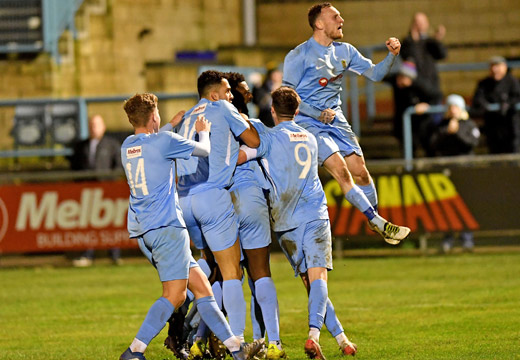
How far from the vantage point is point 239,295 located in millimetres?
9812

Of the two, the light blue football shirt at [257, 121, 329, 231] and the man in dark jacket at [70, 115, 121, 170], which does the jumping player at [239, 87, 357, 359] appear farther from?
the man in dark jacket at [70, 115, 121, 170]

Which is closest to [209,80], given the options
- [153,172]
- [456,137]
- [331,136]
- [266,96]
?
[153,172]

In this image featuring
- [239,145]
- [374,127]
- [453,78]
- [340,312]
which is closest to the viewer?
[239,145]

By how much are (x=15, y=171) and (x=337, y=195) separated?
6062mm

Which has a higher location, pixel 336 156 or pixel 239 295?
pixel 336 156

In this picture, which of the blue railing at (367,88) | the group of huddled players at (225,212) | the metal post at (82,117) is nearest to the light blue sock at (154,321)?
the group of huddled players at (225,212)

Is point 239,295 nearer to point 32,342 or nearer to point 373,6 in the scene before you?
point 32,342

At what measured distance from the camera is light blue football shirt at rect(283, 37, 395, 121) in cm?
1114

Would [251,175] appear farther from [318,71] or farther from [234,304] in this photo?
[318,71]

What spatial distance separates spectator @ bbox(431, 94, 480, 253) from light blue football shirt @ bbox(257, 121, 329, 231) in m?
9.21

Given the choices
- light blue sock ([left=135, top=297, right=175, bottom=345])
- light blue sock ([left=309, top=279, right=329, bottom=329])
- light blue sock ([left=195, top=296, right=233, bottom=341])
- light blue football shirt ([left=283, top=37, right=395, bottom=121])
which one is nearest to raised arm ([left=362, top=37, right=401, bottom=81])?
light blue football shirt ([left=283, top=37, right=395, bottom=121])

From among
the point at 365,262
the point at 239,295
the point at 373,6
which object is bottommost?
the point at 365,262

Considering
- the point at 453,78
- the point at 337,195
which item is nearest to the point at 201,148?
the point at 337,195

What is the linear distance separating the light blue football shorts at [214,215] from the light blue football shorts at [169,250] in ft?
1.30
